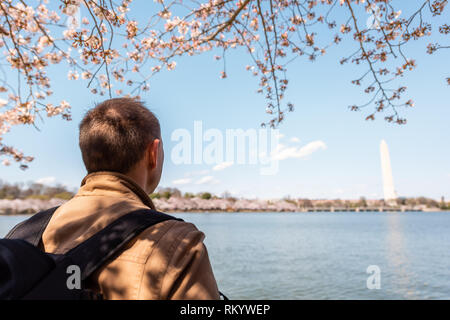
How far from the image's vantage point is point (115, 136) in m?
1.18

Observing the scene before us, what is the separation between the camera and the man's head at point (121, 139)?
118 cm

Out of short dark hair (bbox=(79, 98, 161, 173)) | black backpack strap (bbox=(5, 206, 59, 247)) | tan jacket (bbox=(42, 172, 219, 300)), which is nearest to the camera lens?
tan jacket (bbox=(42, 172, 219, 300))

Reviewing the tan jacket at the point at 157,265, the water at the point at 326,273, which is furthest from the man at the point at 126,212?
the water at the point at 326,273

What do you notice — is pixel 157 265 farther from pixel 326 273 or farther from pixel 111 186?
→ pixel 326 273

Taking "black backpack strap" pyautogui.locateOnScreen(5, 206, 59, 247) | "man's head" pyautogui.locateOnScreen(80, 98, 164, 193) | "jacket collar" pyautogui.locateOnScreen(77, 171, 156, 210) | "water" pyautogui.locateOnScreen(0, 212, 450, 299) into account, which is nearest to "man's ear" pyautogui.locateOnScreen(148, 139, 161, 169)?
"man's head" pyautogui.locateOnScreen(80, 98, 164, 193)

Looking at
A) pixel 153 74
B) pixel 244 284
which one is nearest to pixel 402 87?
pixel 153 74

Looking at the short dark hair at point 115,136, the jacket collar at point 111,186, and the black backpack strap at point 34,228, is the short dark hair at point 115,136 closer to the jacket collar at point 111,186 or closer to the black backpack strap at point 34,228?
the jacket collar at point 111,186

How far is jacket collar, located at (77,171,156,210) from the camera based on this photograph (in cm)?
112

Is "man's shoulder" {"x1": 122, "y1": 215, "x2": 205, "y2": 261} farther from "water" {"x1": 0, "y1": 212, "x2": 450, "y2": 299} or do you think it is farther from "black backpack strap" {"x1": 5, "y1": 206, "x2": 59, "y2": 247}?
"water" {"x1": 0, "y1": 212, "x2": 450, "y2": 299}

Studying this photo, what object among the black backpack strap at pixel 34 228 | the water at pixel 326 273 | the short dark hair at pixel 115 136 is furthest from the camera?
the water at pixel 326 273

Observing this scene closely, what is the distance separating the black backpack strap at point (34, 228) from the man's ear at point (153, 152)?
0.38m

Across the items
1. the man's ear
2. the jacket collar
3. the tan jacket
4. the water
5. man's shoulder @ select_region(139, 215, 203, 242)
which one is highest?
the man's ear

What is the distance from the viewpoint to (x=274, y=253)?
70.3 ft
